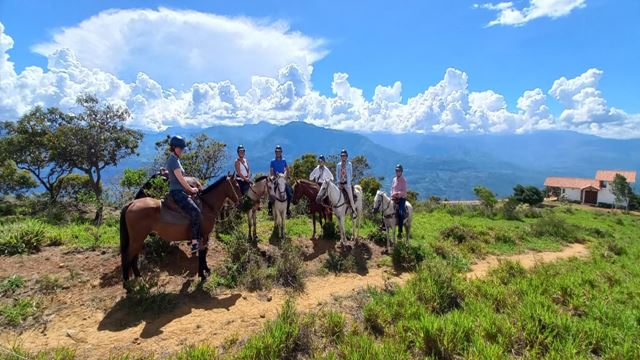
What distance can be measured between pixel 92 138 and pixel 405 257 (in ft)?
77.2

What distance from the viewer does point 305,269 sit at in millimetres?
9297

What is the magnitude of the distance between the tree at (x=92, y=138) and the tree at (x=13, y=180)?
8.78 meters

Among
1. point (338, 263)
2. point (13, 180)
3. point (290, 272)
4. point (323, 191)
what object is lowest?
point (13, 180)

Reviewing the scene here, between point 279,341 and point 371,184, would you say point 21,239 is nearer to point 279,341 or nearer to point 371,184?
point 279,341

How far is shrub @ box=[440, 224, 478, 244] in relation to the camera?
1486 centimetres

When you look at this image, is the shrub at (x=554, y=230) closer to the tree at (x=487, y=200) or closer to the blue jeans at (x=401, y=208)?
the tree at (x=487, y=200)

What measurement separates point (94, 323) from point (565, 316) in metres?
8.49

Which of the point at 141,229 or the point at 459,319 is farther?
the point at 141,229

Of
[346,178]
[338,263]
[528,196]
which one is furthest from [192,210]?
[528,196]

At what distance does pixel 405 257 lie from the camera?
35.2 feet

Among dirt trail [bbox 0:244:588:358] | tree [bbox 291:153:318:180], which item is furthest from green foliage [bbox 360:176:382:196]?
dirt trail [bbox 0:244:588:358]

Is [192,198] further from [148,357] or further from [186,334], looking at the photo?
[148,357]

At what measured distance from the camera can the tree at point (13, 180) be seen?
29775mm

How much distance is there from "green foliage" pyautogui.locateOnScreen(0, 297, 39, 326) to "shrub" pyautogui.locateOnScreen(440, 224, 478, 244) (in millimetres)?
13383
